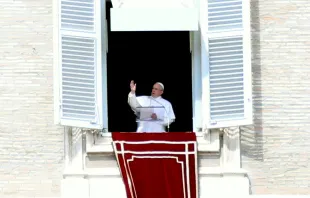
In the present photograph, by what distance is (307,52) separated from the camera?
1959cm

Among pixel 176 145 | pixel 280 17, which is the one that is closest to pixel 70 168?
pixel 176 145

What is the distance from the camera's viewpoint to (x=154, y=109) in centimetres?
1980

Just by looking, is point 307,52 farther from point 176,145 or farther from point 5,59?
point 5,59

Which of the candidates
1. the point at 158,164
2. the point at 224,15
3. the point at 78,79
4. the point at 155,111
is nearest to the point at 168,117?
the point at 155,111

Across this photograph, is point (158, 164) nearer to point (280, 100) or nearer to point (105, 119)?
point (105, 119)

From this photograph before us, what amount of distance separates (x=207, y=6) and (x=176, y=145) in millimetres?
1588

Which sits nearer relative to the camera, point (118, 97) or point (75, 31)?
point (75, 31)

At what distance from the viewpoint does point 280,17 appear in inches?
774

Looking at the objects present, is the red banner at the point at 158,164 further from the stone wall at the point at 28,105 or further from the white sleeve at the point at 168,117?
the stone wall at the point at 28,105

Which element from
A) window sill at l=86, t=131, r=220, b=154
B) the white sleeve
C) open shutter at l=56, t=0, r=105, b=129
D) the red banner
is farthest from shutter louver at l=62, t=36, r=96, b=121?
the white sleeve

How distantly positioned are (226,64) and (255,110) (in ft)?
2.08

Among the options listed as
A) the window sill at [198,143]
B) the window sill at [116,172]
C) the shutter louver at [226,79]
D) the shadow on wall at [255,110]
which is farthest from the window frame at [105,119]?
the shadow on wall at [255,110]

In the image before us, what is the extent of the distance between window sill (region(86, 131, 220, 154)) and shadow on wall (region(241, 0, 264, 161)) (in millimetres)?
324

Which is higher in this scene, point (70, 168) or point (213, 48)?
point (213, 48)
